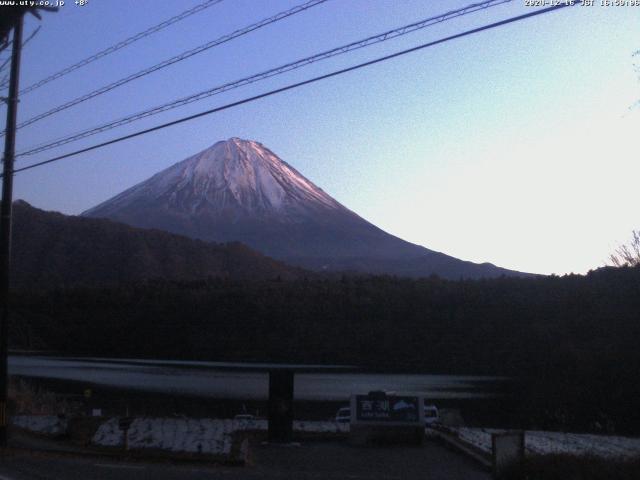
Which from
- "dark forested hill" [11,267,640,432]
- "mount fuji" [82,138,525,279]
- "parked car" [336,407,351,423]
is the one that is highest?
"mount fuji" [82,138,525,279]

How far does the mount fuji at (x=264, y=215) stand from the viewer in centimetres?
11331

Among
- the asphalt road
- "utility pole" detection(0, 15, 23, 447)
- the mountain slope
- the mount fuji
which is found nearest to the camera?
the asphalt road

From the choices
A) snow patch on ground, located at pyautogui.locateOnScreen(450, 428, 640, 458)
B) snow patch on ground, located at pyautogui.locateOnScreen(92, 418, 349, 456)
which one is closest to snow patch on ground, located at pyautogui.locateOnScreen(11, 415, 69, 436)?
snow patch on ground, located at pyautogui.locateOnScreen(92, 418, 349, 456)

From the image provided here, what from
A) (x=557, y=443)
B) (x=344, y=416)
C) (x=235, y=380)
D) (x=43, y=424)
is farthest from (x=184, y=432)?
(x=235, y=380)

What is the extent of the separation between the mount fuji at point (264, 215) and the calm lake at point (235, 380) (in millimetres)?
60200

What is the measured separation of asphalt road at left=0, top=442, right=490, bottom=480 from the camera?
1490cm

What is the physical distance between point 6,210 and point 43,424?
5.84 meters

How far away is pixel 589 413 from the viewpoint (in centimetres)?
3581

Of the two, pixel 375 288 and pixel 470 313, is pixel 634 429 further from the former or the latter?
pixel 375 288

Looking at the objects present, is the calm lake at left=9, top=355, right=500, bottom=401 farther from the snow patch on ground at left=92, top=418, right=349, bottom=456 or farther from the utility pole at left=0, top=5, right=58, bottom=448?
the utility pole at left=0, top=5, right=58, bottom=448

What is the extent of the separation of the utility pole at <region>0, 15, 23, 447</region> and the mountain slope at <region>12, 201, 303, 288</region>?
50385 mm

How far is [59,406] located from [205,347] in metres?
22.9

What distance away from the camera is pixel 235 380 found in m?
40.0

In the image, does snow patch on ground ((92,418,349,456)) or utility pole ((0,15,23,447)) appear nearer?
snow patch on ground ((92,418,349,456))
